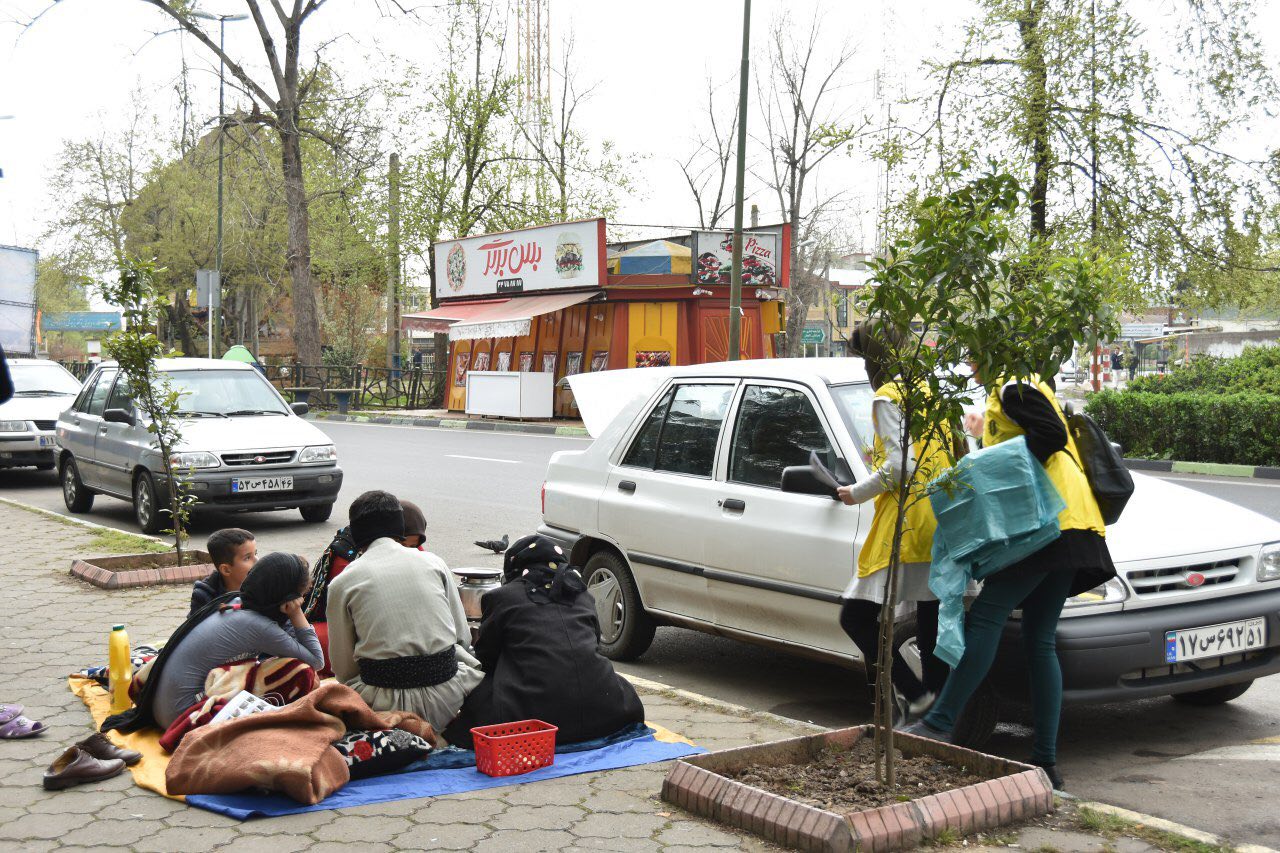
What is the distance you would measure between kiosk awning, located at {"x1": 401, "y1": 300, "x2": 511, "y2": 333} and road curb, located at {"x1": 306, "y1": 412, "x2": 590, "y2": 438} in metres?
2.79

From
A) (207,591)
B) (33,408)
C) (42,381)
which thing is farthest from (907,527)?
(42,381)

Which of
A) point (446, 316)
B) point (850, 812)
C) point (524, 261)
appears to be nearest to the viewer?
point (850, 812)

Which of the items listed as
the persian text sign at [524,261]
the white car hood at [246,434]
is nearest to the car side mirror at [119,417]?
the white car hood at [246,434]

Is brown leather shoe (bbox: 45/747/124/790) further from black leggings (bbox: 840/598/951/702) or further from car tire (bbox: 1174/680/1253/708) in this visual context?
car tire (bbox: 1174/680/1253/708)

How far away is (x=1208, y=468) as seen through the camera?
1689 cm

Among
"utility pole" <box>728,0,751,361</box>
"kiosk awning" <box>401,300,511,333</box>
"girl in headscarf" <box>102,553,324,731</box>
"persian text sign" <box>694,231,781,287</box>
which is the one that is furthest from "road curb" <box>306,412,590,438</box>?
"girl in headscarf" <box>102,553,324,731</box>

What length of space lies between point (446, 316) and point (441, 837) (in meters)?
30.3

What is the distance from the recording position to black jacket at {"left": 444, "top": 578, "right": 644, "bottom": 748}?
487cm

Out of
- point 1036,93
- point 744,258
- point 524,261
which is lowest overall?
point 744,258

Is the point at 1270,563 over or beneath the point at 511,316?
beneath

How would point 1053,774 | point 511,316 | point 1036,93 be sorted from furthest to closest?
1. point 511,316
2. point 1036,93
3. point 1053,774

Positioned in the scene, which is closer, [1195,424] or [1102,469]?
[1102,469]

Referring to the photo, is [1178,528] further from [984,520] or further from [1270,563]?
[984,520]

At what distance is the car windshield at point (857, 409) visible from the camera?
554cm
